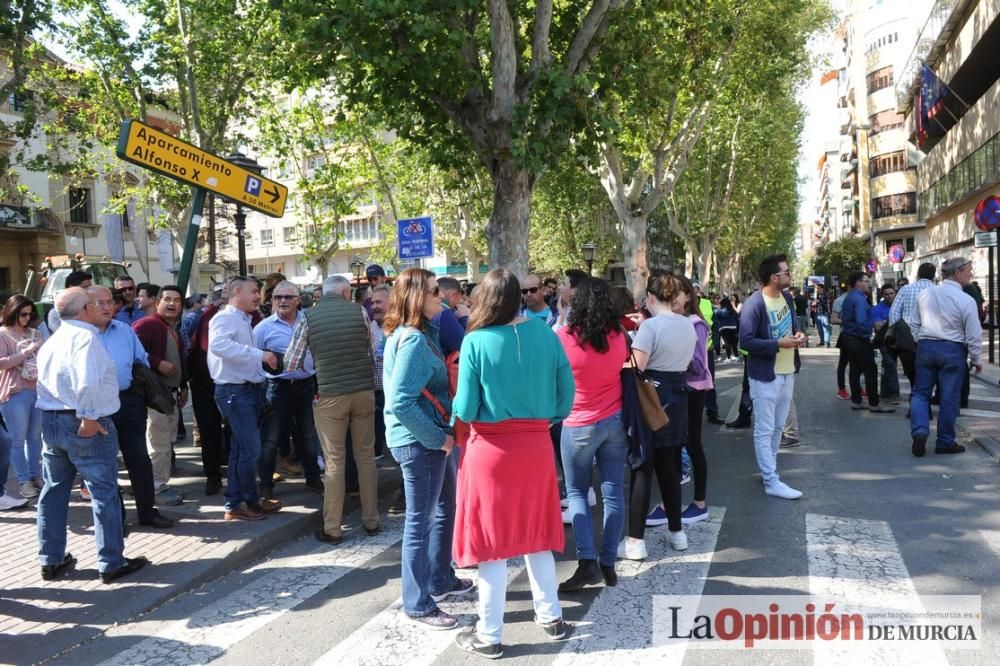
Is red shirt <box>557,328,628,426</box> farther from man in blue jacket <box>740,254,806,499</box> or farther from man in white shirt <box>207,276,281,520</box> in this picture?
man in white shirt <box>207,276,281,520</box>

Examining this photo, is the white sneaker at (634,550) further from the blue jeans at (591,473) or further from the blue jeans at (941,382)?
the blue jeans at (941,382)

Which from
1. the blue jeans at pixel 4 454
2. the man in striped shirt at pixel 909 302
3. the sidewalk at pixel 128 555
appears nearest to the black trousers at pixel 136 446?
the sidewalk at pixel 128 555

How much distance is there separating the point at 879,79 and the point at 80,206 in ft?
157

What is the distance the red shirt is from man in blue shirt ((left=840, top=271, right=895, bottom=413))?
6.94 meters

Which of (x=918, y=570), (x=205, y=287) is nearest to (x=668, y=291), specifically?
(x=918, y=570)

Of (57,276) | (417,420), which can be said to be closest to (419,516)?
(417,420)

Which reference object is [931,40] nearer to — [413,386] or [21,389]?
[413,386]

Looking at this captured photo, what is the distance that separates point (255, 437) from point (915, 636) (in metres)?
4.54

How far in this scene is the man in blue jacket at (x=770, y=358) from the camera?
20.4 feet

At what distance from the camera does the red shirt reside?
4.32 meters

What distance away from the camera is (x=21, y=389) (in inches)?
Answer: 259

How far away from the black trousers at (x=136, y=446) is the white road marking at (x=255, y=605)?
1.24 meters

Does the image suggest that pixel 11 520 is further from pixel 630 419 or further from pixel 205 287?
pixel 205 287

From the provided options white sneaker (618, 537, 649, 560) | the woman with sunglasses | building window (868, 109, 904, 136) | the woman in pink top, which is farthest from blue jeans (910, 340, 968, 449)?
building window (868, 109, 904, 136)
